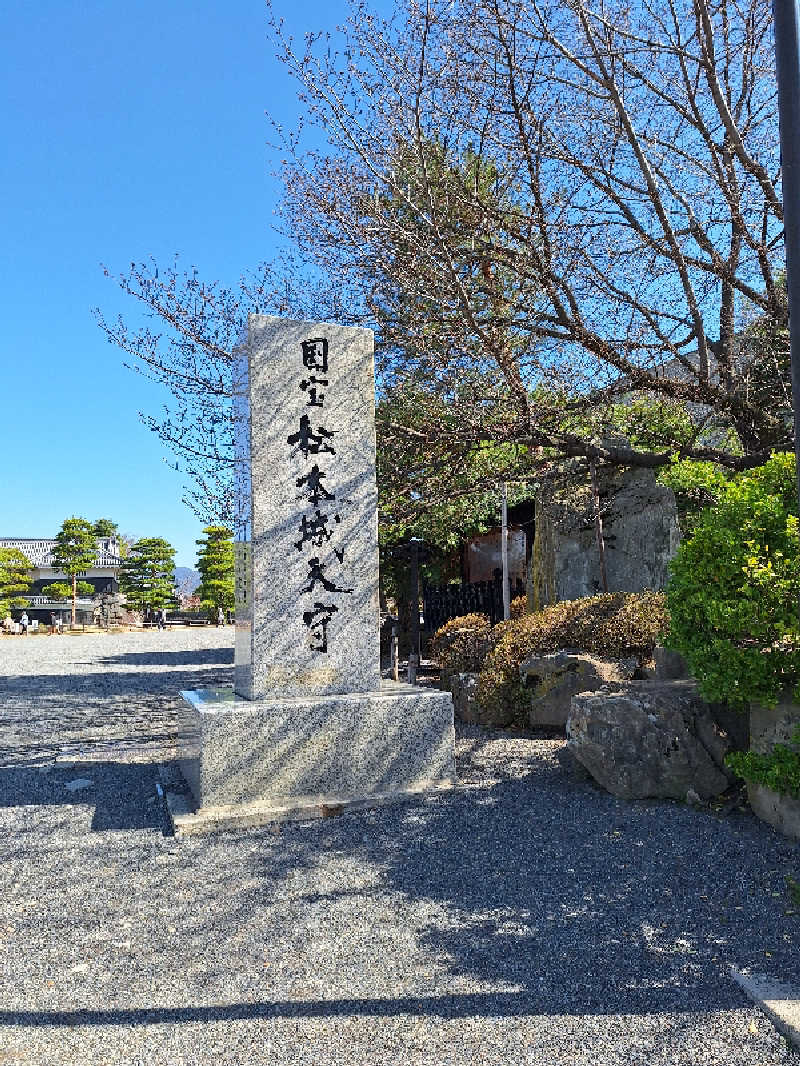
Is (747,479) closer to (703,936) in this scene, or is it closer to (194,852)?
(703,936)

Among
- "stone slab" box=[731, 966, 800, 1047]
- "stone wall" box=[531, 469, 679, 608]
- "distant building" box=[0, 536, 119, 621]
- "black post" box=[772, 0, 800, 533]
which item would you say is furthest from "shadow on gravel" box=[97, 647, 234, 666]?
"distant building" box=[0, 536, 119, 621]

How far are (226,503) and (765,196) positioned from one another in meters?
5.64

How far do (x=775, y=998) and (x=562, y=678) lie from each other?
165 inches

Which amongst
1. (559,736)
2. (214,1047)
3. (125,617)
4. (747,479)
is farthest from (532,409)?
(125,617)

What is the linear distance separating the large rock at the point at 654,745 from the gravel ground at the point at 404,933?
19 centimetres

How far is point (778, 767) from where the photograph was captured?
13.0 ft

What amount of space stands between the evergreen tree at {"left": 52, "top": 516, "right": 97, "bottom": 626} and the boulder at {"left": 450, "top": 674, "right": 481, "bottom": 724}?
3633 cm

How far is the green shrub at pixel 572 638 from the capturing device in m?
7.07

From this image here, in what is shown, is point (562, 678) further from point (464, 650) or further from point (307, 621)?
point (307, 621)

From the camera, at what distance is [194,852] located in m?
4.26

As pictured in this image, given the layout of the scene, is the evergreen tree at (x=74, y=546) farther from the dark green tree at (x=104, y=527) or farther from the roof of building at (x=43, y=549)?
the roof of building at (x=43, y=549)

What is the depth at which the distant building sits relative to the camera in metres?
46.3

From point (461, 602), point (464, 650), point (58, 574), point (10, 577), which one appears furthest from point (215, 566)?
point (464, 650)

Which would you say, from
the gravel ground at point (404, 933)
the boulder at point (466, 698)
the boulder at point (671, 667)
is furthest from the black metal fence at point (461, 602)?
the gravel ground at point (404, 933)
